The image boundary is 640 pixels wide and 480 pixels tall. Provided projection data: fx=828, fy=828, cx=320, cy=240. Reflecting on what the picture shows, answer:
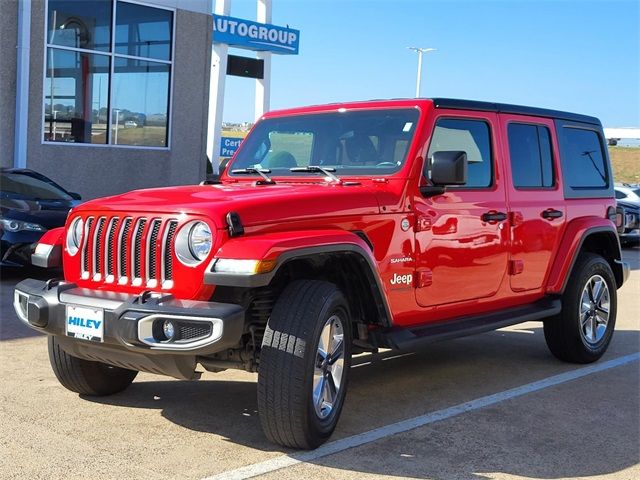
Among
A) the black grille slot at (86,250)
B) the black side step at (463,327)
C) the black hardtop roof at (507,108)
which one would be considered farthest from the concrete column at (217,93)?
the black grille slot at (86,250)

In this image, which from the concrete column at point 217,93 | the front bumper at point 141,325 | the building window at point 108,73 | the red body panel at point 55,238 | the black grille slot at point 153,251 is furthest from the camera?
the concrete column at point 217,93

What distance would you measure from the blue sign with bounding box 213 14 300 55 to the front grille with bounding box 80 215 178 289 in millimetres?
18018

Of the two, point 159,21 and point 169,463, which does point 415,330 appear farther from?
point 159,21

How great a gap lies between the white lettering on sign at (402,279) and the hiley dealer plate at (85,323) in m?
1.69

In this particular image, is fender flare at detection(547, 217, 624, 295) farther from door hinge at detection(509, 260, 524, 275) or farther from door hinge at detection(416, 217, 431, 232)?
door hinge at detection(416, 217, 431, 232)

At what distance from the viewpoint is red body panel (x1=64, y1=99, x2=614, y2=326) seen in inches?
163

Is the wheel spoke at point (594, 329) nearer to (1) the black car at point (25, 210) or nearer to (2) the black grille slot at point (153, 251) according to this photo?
(2) the black grille slot at point (153, 251)

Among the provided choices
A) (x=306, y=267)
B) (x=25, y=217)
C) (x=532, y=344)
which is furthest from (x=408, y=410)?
(x=25, y=217)

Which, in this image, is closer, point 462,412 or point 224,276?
point 224,276

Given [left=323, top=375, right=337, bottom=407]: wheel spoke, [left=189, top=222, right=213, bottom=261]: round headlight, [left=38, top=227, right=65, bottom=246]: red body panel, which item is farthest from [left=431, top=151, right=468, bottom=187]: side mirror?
[left=38, top=227, right=65, bottom=246]: red body panel

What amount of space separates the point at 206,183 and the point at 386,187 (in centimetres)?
137

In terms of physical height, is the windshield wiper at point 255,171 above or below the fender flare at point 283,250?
above

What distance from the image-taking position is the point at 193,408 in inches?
196

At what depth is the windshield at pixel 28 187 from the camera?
1034cm
